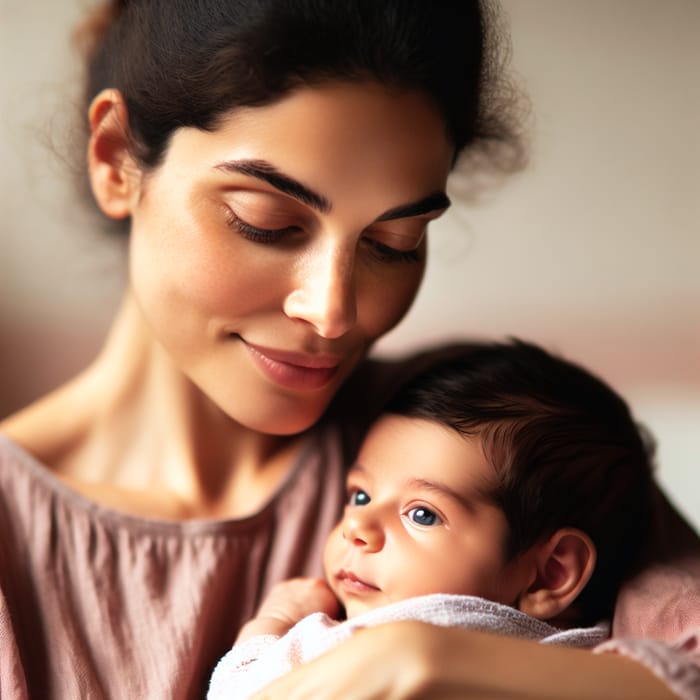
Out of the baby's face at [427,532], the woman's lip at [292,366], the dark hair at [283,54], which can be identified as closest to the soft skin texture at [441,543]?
the baby's face at [427,532]

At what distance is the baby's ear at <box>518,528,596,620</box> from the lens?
113 centimetres

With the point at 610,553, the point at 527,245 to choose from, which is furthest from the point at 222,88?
the point at 527,245

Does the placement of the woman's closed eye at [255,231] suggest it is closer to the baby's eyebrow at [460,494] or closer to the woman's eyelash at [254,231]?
the woman's eyelash at [254,231]

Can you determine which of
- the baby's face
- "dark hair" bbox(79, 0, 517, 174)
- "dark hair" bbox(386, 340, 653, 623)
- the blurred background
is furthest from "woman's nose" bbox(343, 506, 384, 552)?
the blurred background

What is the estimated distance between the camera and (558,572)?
3.75 ft

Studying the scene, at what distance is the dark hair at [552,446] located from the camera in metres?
1.12

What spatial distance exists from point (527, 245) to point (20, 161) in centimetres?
96

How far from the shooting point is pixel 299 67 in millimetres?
1013

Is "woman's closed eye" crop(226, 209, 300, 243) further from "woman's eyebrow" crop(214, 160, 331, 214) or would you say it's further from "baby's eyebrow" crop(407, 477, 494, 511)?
"baby's eyebrow" crop(407, 477, 494, 511)

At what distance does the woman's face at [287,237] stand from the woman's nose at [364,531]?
176 mm

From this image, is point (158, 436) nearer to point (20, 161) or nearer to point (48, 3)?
point (20, 161)

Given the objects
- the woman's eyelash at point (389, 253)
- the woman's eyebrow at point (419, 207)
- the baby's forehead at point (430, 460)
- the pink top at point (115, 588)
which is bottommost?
the pink top at point (115, 588)

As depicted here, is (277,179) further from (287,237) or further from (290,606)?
(290,606)

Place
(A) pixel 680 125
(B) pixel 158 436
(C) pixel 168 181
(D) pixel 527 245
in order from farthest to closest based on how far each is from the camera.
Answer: (D) pixel 527 245
(A) pixel 680 125
(B) pixel 158 436
(C) pixel 168 181
